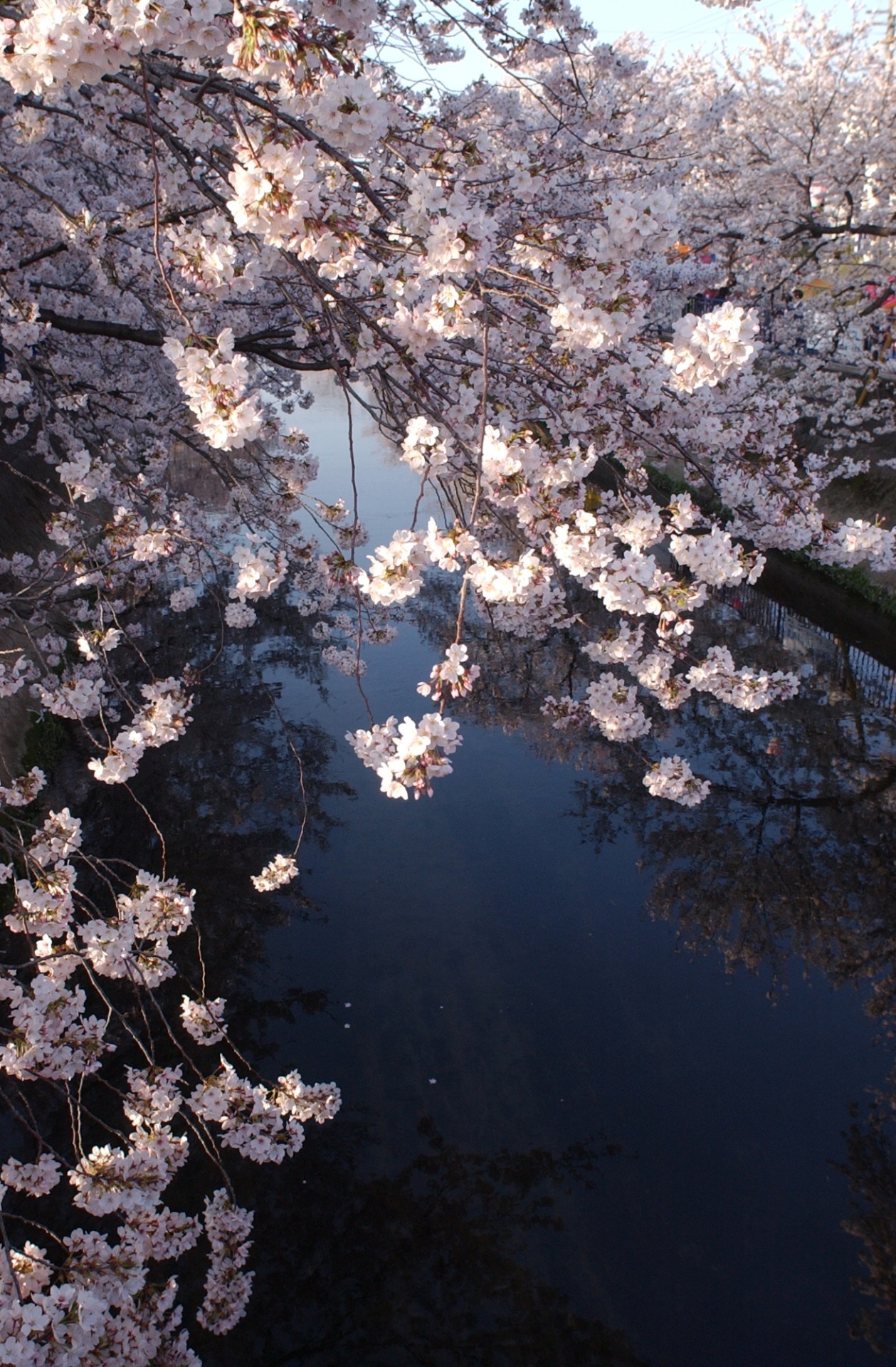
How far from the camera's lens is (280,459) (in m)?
6.54

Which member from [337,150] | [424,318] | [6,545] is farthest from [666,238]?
[6,545]

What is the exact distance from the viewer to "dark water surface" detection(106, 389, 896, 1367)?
205 inches

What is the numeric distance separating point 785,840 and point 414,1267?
602 cm

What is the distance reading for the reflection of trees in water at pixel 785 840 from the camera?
6.36 meters

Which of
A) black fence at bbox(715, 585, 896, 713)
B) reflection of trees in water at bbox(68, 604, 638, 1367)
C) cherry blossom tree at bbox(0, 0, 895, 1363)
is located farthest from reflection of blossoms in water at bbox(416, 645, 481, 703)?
black fence at bbox(715, 585, 896, 713)

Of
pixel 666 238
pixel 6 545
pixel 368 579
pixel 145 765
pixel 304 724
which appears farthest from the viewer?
pixel 6 545

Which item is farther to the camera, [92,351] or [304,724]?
[304,724]

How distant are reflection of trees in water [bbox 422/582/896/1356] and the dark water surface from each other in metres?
0.04

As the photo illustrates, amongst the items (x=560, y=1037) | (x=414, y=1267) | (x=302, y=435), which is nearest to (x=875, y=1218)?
(x=560, y=1037)

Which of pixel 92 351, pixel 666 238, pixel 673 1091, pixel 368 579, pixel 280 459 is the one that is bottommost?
pixel 673 1091

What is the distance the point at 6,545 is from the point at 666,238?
1203cm

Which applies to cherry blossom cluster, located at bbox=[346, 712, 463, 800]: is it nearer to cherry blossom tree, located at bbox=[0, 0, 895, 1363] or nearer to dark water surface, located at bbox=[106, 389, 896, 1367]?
cherry blossom tree, located at bbox=[0, 0, 895, 1363]

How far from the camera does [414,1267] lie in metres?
5.36

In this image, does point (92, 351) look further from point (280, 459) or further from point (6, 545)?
point (280, 459)
